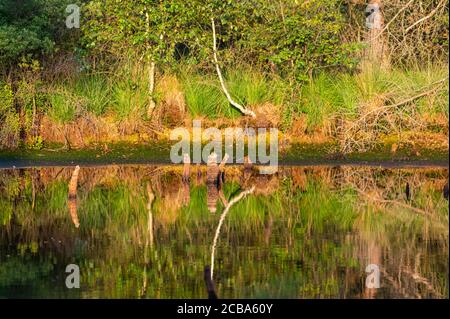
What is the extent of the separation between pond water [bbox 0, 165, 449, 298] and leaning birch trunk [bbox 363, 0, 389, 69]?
376cm

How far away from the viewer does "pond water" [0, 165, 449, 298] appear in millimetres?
13023

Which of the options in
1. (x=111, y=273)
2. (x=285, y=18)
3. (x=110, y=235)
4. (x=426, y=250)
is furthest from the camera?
(x=285, y=18)

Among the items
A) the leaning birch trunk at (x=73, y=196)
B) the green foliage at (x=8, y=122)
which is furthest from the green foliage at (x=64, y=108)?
the leaning birch trunk at (x=73, y=196)

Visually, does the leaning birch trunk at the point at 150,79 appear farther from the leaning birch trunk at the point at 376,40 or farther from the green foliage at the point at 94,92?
the leaning birch trunk at the point at 376,40

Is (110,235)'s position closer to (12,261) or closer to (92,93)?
(12,261)

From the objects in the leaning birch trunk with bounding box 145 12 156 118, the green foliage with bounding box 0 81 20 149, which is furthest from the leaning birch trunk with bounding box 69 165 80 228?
the leaning birch trunk with bounding box 145 12 156 118

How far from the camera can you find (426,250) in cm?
1474

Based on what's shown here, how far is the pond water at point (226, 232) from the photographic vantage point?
13023 mm

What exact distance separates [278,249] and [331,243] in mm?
790

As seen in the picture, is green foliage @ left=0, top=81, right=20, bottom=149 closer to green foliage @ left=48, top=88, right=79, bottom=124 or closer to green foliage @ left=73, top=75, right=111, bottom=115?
green foliage @ left=48, top=88, right=79, bottom=124

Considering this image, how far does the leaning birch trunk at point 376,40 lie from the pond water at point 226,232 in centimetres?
376
